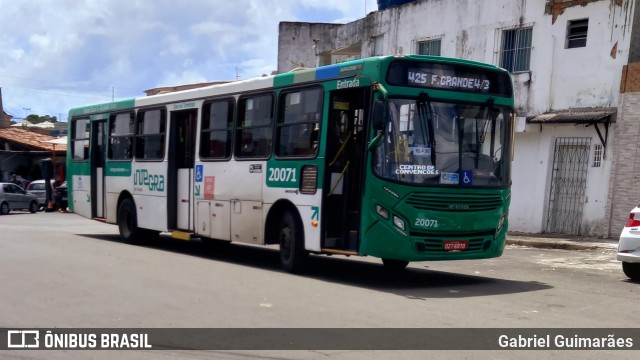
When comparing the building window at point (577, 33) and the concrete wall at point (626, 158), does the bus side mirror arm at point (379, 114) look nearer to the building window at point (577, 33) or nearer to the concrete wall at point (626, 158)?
the concrete wall at point (626, 158)

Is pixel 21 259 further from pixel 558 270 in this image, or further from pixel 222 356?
pixel 558 270

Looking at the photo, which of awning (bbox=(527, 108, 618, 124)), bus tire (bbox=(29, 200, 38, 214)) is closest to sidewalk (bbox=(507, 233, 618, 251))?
awning (bbox=(527, 108, 618, 124))

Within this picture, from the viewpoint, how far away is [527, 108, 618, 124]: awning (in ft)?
60.3

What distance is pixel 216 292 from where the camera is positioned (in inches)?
378

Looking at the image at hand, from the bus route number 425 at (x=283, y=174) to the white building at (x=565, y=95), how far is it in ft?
34.3

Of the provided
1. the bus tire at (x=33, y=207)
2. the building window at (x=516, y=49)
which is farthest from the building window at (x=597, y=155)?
the bus tire at (x=33, y=207)

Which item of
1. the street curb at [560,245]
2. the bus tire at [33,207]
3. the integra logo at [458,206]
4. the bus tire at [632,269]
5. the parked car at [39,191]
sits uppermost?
the integra logo at [458,206]

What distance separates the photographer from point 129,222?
1655 centimetres

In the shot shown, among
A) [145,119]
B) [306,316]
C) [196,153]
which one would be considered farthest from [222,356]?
[145,119]

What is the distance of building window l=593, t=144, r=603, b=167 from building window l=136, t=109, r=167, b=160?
11.4 metres

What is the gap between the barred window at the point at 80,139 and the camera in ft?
59.0

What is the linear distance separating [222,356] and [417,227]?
409 centimetres

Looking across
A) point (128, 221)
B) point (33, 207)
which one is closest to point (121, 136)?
point (128, 221)

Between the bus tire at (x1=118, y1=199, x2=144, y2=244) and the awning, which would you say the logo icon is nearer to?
the bus tire at (x1=118, y1=199, x2=144, y2=244)
